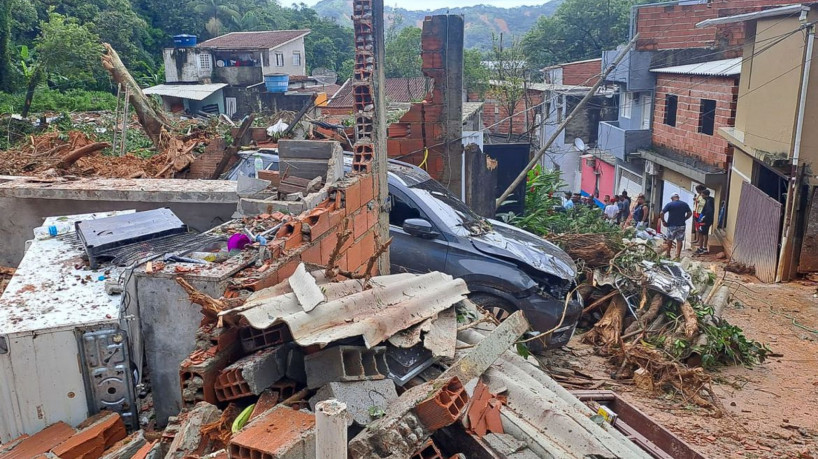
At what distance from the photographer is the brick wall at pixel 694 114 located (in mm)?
17984

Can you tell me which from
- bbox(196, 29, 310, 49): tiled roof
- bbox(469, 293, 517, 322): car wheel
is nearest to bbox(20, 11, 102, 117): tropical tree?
bbox(196, 29, 310, 49): tiled roof

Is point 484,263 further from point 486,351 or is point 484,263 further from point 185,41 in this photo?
point 185,41

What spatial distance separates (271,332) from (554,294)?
176 inches

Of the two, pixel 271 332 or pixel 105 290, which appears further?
pixel 105 290

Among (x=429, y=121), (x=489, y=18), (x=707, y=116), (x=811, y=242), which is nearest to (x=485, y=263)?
(x=429, y=121)

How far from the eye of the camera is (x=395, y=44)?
48438 mm

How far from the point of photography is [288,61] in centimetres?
4444

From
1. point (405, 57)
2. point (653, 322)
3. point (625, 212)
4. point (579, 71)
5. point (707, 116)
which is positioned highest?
point (405, 57)

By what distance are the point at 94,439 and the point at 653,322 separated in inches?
244

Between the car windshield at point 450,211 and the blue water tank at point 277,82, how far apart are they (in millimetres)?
28542

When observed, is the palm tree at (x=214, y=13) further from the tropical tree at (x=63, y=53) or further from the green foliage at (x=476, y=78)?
the green foliage at (x=476, y=78)

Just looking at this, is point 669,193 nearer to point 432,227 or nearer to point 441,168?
point 441,168

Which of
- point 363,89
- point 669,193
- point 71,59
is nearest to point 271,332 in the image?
point 363,89

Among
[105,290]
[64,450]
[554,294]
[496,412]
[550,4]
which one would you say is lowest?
[554,294]
